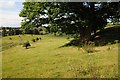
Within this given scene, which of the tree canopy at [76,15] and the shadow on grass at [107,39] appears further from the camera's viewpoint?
the tree canopy at [76,15]

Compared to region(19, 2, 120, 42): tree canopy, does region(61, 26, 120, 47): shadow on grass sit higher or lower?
lower

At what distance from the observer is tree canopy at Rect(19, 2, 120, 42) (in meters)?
33.1

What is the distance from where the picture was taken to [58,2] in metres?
32.5

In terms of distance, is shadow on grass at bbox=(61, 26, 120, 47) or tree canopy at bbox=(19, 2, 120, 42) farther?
tree canopy at bbox=(19, 2, 120, 42)

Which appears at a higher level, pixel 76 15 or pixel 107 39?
pixel 76 15

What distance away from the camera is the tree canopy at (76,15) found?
33.1 metres

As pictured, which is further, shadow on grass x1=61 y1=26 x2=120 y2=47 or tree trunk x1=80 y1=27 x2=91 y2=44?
tree trunk x1=80 y1=27 x2=91 y2=44

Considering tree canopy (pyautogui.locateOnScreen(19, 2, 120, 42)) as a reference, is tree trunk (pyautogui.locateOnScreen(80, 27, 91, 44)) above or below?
below

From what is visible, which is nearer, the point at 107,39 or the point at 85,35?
the point at 107,39

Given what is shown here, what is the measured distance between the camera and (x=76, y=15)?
34.6m

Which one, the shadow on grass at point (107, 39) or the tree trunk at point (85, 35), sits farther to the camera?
the tree trunk at point (85, 35)

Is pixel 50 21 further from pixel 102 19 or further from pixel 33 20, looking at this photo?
pixel 102 19

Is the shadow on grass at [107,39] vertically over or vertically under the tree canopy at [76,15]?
under

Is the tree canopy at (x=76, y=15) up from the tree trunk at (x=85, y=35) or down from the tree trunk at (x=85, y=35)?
up
